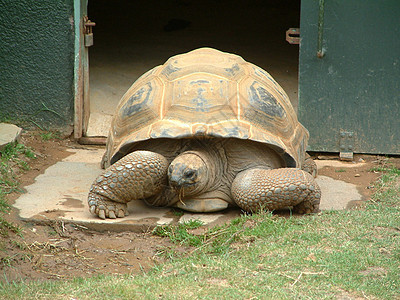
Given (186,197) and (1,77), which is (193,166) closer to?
(186,197)

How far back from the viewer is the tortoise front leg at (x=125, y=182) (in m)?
3.94

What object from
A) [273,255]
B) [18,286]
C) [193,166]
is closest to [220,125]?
[193,166]

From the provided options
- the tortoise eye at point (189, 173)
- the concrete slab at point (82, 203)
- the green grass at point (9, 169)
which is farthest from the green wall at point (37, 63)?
the tortoise eye at point (189, 173)

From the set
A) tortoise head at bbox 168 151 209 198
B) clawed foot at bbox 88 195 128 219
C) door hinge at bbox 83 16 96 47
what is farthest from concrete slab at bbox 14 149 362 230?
door hinge at bbox 83 16 96 47

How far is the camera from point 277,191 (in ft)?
12.6

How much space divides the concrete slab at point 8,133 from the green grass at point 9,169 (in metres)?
0.04

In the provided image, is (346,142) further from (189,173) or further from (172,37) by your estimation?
(172,37)

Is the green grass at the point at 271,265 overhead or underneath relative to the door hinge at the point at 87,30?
underneath

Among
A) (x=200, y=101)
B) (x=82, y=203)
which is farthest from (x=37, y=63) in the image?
(x=200, y=101)

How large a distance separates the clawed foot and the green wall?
79.6 inches

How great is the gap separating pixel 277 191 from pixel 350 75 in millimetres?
2018

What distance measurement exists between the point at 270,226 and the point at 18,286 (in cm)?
147

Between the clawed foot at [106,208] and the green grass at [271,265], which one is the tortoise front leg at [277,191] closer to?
the green grass at [271,265]

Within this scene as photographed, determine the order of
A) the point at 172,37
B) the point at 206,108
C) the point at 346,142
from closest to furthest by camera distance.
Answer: the point at 206,108 < the point at 346,142 < the point at 172,37
